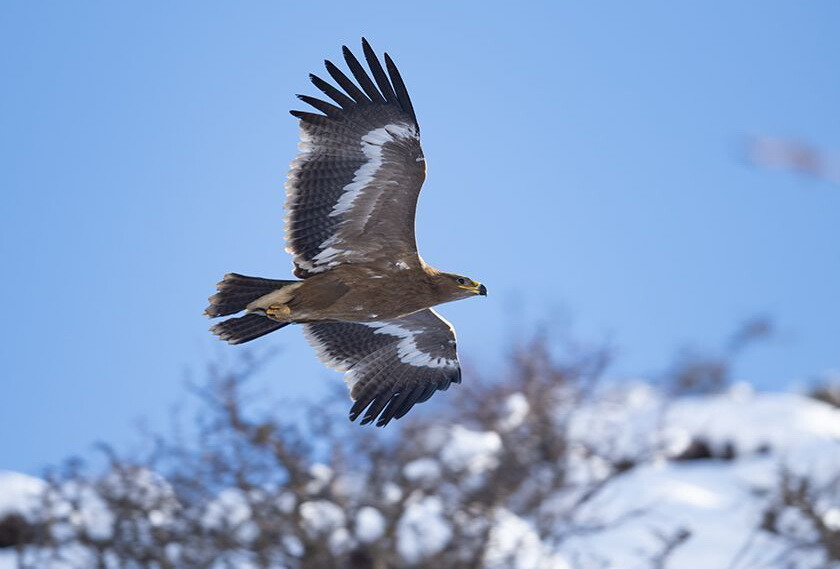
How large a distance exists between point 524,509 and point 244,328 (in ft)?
17.6

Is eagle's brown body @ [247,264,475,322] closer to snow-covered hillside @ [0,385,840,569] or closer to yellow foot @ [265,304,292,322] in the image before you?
yellow foot @ [265,304,292,322]

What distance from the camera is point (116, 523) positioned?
1220cm

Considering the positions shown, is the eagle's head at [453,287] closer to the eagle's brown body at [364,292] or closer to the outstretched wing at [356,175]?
the eagle's brown body at [364,292]

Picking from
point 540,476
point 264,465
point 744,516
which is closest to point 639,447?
point 744,516

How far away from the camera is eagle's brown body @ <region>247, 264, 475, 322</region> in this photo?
29.6 ft

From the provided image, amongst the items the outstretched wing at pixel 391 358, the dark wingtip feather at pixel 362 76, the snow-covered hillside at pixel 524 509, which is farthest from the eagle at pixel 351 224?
the snow-covered hillside at pixel 524 509

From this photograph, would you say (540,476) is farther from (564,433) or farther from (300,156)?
(300,156)

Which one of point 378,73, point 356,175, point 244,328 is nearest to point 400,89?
point 378,73

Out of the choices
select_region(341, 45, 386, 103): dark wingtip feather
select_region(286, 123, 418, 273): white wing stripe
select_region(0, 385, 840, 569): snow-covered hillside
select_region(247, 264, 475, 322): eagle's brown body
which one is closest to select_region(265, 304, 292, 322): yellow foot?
select_region(247, 264, 475, 322): eagle's brown body

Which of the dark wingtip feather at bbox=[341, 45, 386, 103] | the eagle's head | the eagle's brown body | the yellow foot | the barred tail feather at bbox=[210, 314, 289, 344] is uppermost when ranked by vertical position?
the dark wingtip feather at bbox=[341, 45, 386, 103]

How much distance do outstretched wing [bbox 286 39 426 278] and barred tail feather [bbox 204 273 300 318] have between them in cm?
23

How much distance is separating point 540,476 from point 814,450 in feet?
23.1

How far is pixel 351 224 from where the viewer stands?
9086mm

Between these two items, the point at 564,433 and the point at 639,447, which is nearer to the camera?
the point at 564,433
